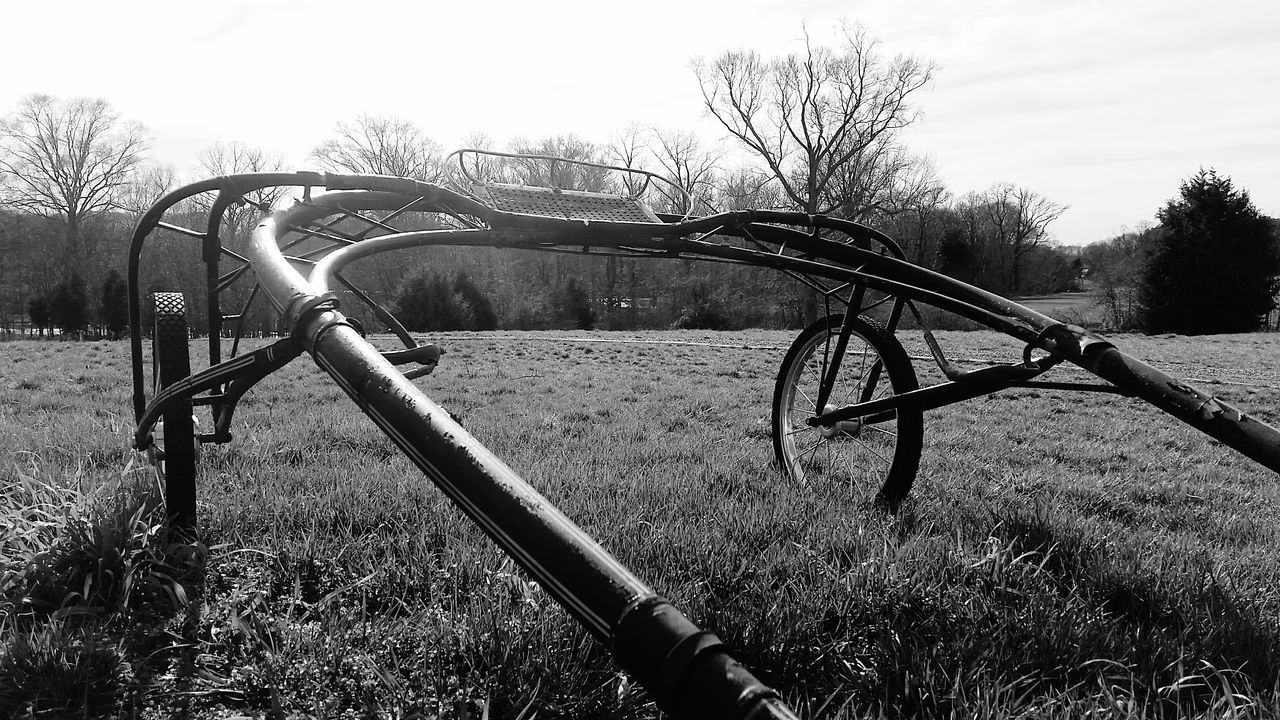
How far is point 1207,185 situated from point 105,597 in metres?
37.2

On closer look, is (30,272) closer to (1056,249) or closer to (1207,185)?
(1207,185)

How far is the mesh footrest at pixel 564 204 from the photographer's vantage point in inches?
117

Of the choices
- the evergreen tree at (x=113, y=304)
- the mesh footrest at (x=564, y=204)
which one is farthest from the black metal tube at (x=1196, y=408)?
the evergreen tree at (x=113, y=304)

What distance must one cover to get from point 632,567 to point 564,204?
1543 millimetres

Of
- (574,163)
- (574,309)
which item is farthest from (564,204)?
(574,309)

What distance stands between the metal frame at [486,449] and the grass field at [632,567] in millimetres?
468

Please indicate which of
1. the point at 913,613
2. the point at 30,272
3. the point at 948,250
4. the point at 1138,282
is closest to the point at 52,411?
the point at 913,613

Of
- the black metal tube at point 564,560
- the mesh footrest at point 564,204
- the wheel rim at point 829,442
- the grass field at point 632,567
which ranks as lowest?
the grass field at point 632,567

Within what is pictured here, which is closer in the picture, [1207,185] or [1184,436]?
[1184,436]

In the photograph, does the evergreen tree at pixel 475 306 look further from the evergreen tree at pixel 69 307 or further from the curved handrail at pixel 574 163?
the curved handrail at pixel 574 163

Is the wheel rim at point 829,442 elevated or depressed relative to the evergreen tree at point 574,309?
depressed

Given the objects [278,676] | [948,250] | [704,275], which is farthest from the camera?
[948,250]

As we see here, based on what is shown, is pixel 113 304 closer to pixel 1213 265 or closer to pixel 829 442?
pixel 829 442

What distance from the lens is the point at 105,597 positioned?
2195 mm
